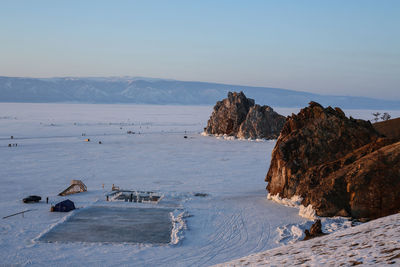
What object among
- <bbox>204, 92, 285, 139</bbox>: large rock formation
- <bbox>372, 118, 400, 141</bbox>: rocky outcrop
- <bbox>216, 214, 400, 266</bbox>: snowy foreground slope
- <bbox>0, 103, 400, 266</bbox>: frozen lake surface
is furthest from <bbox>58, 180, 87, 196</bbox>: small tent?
<bbox>204, 92, 285, 139</bbox>: large rock formation

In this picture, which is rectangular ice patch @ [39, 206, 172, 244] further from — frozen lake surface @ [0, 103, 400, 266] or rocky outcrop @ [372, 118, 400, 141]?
rocky outcrop @ [372, 118, 400, 141]

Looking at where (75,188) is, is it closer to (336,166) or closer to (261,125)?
(336,166)

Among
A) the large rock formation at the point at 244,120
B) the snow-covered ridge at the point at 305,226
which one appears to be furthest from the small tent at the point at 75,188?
the large rock formation at the point at 244,120

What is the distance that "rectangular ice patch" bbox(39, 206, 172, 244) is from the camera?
27.8 m

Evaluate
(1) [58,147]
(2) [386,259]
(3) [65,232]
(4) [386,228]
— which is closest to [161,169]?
(3) [65,232]

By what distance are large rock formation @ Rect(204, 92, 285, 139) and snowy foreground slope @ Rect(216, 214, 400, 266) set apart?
86.8 metres

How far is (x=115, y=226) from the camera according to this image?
101 feet

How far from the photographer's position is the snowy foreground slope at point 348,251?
12944mm

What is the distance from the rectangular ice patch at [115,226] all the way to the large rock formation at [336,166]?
38.4ft

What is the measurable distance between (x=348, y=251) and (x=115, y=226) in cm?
2009

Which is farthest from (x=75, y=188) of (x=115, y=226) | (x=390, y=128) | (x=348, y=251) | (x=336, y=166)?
(x=390, y=128)

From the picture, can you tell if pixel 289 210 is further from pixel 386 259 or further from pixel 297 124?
Answer: pixel 386 259

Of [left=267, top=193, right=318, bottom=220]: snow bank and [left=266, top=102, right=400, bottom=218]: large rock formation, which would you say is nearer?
[left=266, top=102, right=400, bottom=218]: large rock formation

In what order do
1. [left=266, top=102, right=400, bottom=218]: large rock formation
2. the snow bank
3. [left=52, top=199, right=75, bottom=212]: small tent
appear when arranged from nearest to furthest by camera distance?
1. [left=266, top=102, right=400, bottom=218]: large rock formation
2. the snow bank
3. [left=52, top=199, right=75, bottom=212]: small tent
